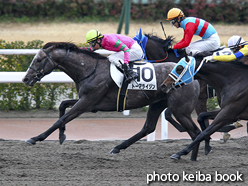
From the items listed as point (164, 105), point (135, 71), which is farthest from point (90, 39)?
point (164, 105)

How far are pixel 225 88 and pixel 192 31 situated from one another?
4.73ft

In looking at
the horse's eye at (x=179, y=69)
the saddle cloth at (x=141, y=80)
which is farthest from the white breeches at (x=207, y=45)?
the horse's eye at (x=179, y=69)

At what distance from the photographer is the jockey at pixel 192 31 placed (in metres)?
5.80

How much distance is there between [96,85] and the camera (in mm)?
5023

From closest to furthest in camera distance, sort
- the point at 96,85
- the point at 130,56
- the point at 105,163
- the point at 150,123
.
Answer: the point at 105,163
the point at 96,85
the point at 130,56
the point at 150,123

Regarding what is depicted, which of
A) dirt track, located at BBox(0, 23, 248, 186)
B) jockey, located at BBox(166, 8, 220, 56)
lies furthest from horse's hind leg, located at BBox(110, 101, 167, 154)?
jockey, located at BBox(166, 8, 220, 56)

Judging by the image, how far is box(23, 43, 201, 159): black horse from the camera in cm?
500

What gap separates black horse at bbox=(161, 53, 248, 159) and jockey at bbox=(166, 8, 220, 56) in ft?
3.51

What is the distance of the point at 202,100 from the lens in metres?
6.00

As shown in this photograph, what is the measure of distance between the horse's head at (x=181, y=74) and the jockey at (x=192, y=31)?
120 cm

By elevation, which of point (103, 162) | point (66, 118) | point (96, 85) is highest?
point (96, 85)

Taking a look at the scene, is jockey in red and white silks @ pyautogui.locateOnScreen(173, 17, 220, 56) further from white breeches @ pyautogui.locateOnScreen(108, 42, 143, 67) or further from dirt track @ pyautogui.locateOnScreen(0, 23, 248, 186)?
dirt track @ pyautogui.locateOnScreen(0, 23, 248, 186)

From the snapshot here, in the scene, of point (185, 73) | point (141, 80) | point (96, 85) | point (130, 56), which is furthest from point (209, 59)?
point (96, 85)

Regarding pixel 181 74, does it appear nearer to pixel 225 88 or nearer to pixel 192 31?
pixel 225 88
